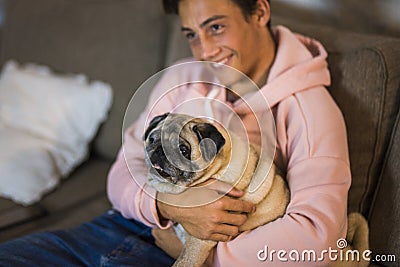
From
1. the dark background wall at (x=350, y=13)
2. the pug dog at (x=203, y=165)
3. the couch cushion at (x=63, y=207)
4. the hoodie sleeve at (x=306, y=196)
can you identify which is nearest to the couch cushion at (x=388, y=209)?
the hoodie sleeve at (x=306, y=196)

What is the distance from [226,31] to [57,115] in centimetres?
86

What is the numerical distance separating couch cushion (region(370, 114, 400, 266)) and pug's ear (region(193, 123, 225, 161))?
453mm

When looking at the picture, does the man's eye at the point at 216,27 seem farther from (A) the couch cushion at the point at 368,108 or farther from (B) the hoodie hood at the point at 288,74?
(A) the couch cushion at the point at 368,108

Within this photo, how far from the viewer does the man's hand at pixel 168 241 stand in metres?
1.06

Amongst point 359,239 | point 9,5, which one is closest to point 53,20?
point 9,5

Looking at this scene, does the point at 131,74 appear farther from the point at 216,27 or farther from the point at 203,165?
the point at 203,165

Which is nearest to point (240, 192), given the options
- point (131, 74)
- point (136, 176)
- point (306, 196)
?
point (306, 196)

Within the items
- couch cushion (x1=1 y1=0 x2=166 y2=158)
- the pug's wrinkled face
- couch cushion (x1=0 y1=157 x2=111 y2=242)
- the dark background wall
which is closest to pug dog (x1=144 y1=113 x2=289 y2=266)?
the pug's wrinkled face

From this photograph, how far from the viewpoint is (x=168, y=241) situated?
108 cm

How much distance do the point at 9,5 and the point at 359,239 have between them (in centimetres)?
177

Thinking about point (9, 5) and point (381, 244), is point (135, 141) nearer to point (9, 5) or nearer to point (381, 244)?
point (381, 244)

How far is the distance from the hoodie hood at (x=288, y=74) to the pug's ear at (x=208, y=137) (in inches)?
8.0

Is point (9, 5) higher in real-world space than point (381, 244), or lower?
higher

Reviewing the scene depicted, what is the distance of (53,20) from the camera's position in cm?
185
